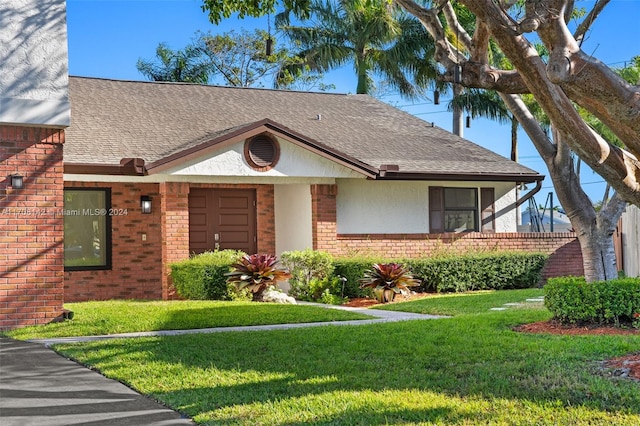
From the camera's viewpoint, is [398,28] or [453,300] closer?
[453,300]

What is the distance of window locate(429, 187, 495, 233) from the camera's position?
21.2 m

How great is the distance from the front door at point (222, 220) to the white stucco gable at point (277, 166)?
73.3 inches

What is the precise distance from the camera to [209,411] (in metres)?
6.78

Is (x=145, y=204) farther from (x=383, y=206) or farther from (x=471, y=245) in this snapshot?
(x=471, y=245)

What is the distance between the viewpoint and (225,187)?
64.8 ft

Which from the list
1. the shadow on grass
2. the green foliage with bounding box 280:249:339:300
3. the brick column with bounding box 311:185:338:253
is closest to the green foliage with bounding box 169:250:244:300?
the green foliage with bounding box 280:249:339:300

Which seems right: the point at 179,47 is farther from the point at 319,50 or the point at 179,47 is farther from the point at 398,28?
the point at 398,28

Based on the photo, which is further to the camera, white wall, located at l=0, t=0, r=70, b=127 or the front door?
the front door

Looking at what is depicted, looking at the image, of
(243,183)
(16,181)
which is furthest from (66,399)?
(243,183)

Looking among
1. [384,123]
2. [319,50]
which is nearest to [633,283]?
[384,123]

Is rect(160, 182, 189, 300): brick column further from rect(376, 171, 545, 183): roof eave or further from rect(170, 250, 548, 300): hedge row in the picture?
rect(376, 171, 545, 183): roof eave

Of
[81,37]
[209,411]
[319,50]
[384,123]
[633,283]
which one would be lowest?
[209,411]

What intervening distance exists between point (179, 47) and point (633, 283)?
111 feet

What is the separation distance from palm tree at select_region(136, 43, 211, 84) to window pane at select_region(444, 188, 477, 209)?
21.7 meters
